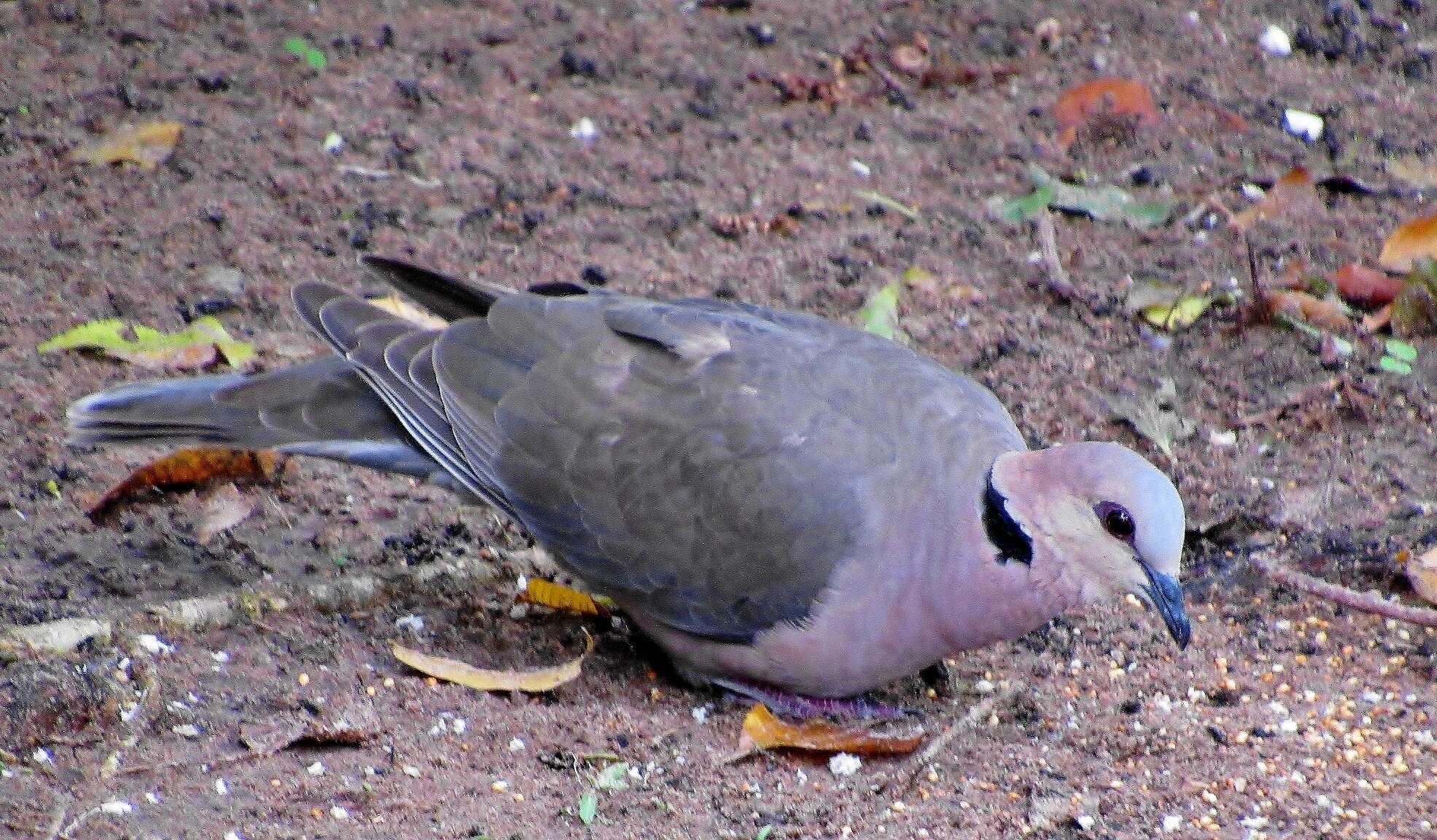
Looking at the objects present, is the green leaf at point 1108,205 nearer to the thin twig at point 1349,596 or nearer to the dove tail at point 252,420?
the thin twig at point 1349,596

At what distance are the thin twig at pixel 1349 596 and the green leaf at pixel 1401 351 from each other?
3.59 feet

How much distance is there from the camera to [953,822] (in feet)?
11.4

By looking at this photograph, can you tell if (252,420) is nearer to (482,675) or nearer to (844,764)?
(482,675)

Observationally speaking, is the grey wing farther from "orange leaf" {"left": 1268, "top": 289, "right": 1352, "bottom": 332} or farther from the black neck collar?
"orange leaf" {"left": 1268, "top": 289, "right": 1352, "bottom": 332}

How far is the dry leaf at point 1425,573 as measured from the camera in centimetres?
422

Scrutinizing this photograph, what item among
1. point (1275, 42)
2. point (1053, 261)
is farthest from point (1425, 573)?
point (1275, 42)

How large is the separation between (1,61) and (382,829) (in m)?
4.15

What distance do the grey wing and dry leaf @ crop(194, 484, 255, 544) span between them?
0.75 m

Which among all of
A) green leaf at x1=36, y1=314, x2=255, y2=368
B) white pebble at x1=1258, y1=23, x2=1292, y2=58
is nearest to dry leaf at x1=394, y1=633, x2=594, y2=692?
green leaf at x1=36, y1=314, x2=255, y2=368

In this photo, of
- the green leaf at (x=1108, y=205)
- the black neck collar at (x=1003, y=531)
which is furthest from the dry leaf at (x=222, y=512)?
the green leaf at (x=1108, y=205)

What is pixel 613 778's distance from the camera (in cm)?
360

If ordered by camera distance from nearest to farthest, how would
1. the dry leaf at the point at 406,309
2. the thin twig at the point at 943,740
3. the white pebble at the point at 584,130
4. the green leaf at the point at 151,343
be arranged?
the thin twig at the point at 943,740 → the green leaf at the point at 151,343 → the dry leaf at the point at 406,309 → the white pebble at the point at 584,130

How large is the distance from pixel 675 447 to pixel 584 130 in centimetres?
247

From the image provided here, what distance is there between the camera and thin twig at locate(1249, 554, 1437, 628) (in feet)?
13.3
